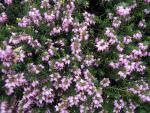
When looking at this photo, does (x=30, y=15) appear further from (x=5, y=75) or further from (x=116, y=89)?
(x=116, y=89)

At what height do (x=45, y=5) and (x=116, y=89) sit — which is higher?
(x=45, y=5)

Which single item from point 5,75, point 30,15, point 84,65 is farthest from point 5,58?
point 84,65

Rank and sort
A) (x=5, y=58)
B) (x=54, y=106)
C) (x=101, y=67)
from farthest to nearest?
1. (x=101, y=67)
2. (x=54, y=106)
3. (x=5, y=58)

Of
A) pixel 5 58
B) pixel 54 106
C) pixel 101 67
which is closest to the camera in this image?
pixel 5 58

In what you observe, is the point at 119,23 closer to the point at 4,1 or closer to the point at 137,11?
the point at 137,11

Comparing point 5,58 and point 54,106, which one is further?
point 54,106

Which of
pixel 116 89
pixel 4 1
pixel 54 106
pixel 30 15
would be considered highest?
pixel 4 1

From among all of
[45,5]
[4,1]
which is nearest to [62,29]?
[45,5]
